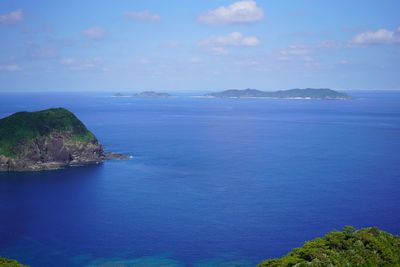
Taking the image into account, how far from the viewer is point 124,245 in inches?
3447

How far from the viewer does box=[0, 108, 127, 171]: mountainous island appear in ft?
502

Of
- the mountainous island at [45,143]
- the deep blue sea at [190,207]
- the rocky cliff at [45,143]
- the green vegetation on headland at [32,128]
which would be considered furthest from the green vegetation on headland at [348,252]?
the green vegetation on headland at [32,128]

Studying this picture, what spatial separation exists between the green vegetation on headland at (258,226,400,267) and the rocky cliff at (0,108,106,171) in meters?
120

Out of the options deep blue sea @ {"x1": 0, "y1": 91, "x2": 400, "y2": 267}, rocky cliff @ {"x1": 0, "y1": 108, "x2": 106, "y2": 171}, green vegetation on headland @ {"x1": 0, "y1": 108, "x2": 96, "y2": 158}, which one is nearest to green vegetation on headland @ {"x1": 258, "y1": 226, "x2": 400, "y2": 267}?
deep blue sea @ {"x1": 0, "y1": 91, "x2": 400, "y2": 267}

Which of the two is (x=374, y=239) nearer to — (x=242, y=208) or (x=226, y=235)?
(x=226, y=235)

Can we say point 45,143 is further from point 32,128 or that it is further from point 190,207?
point 190,207

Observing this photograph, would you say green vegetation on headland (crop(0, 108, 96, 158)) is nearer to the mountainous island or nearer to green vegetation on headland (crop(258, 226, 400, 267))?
the mountainous island

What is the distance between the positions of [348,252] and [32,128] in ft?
433

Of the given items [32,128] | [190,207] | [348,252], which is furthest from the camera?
[32,128]

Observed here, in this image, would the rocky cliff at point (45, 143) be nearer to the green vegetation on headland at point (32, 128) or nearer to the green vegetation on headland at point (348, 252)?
the green vegetation on headland at point (32, 128)

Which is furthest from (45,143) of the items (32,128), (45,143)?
(32,128)

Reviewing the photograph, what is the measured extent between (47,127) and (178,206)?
245ft

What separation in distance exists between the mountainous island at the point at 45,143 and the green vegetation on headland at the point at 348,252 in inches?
4706

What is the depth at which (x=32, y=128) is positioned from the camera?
6255 inches
